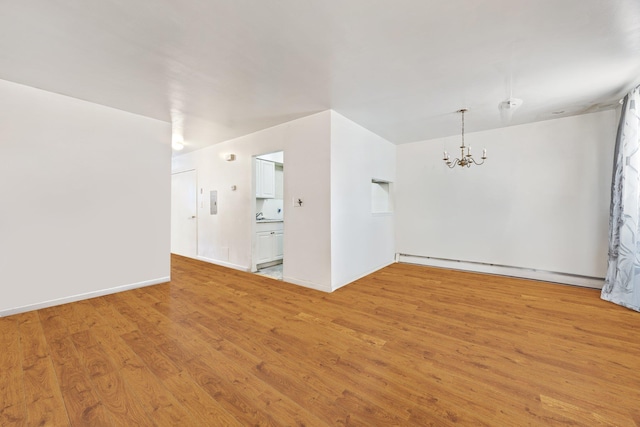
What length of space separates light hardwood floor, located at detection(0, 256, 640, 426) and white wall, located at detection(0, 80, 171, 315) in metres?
0.38

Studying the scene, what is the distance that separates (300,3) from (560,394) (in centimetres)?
299

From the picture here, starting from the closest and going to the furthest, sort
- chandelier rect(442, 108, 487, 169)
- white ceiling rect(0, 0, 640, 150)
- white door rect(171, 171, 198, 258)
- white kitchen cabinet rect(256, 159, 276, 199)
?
white ceiling rect(0, 0, 640, 150), chandelier rect(442, 108, 487, 169), white kitchen cabinet rect(256, 159, 276, 199), white door rect(171, 171, 198, 258)

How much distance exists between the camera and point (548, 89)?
115 inches

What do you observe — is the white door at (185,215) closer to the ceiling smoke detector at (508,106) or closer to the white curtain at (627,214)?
the ceiling smoke detector at (508,106)

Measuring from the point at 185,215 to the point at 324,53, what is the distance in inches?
209

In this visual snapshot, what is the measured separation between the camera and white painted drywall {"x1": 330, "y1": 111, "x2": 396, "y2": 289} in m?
3.62

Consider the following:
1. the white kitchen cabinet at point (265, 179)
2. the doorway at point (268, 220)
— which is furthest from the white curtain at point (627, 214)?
the white kitchen cabinet at point (265, 179)

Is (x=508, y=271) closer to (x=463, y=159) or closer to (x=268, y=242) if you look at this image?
(x=463, y=159)

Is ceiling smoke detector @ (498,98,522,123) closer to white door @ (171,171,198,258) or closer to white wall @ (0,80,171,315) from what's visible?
white wall @ (0,80,171,315)

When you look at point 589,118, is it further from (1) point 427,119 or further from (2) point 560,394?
(2) point 560,394

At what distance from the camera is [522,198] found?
4207 mm

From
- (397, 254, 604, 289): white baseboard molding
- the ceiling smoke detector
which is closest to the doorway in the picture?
(397, 254, 604, 289): white baseboard molding

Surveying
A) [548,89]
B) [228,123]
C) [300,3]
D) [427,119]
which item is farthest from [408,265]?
[300,3]

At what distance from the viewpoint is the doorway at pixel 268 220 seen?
15.6 ft
